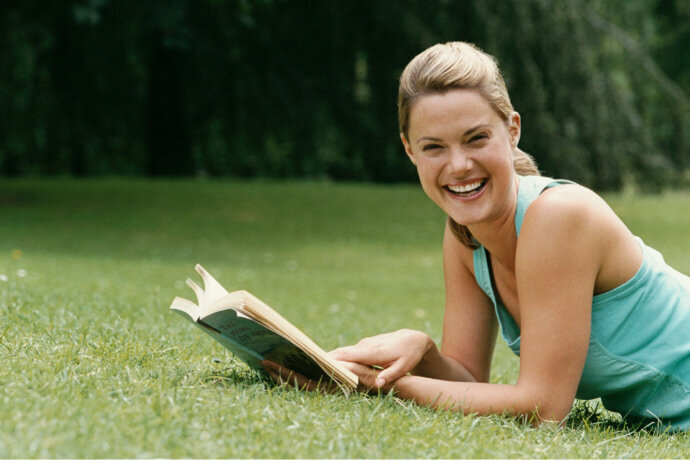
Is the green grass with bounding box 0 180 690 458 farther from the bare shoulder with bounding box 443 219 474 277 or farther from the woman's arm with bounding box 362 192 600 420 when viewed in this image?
the bare shoulder with bounding box 443 219 474 277

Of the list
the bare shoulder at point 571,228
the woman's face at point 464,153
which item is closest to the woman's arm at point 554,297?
the bare shoulder at point 571,228

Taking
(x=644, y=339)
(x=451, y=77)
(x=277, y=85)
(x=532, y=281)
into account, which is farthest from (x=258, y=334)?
(x=277, y=85)

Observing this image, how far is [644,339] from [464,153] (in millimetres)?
794

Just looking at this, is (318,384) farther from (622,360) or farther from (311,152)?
(311,152)

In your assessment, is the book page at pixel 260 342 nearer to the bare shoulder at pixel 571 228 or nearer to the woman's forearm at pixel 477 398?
the woman's forearm at pixel 477 398

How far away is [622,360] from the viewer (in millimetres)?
2514

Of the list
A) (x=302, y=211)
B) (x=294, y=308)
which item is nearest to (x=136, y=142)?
(x=302, y=211)

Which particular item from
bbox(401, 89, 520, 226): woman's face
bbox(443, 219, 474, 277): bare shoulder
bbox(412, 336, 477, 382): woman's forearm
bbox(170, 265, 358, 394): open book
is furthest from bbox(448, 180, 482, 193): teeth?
bbox(170, 265, 358, 394): open book

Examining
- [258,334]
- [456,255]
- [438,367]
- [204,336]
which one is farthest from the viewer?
[204,336]

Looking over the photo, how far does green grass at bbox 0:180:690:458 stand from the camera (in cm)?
192

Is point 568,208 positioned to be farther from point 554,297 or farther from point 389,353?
point 389,353

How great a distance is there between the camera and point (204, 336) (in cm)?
360

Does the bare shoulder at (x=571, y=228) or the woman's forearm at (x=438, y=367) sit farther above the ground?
the bare shoulder at (x=571, y=228)

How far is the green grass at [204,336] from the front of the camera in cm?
192
